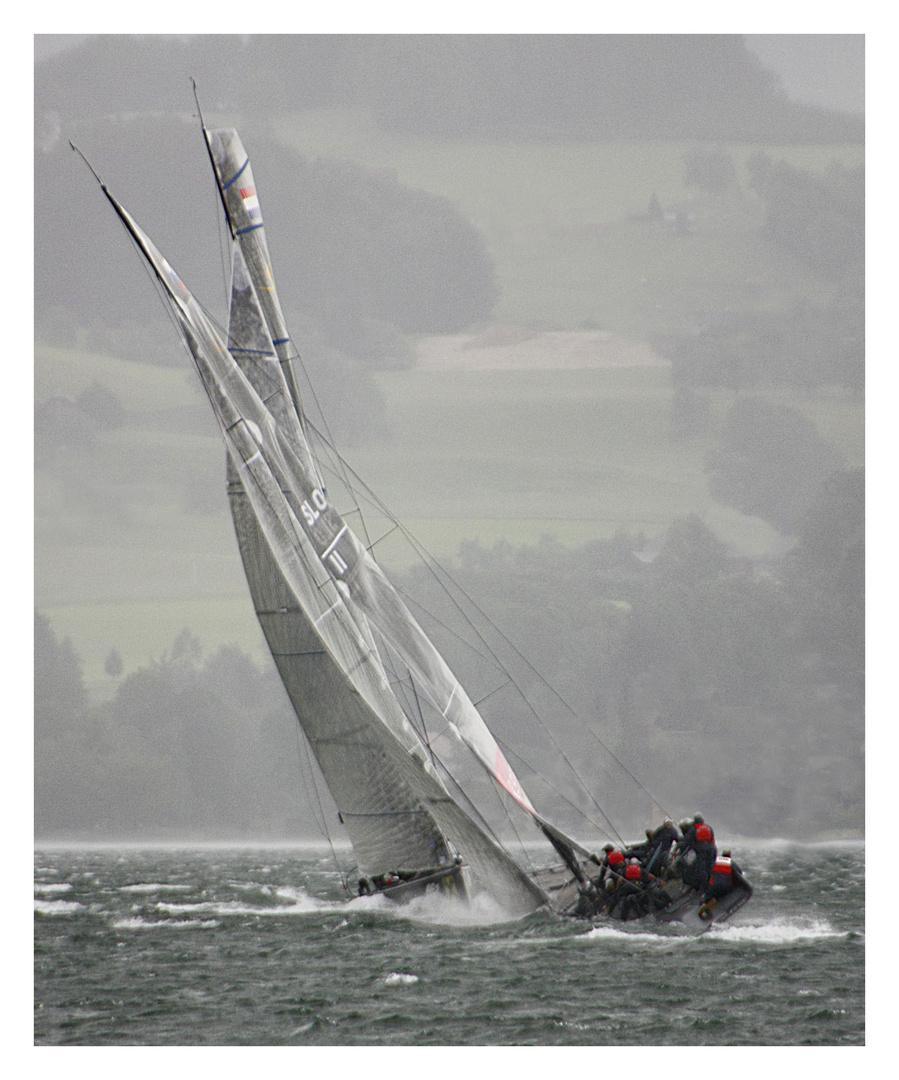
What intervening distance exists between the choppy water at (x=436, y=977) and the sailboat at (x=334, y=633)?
3.14 feet

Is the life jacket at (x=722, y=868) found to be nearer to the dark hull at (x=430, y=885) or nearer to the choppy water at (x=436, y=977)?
the choppy water at (x=436, y=977)

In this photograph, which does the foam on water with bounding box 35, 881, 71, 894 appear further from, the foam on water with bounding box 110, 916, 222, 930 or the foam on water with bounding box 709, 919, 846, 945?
the foam on water with bounding box 709, 919, 846, 945

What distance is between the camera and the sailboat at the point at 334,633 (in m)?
20.2

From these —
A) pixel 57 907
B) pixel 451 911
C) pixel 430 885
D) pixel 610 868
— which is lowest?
pixel 57 907

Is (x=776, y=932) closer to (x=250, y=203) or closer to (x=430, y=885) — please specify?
(x=430, y=885)

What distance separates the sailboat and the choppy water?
958 millimetres

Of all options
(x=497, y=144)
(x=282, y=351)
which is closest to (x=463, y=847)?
(x=282, y=351)

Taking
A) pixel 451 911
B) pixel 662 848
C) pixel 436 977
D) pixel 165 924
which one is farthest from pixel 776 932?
pixel 165 924

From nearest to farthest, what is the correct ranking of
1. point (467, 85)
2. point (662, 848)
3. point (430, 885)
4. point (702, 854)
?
point (702, 854) → point (662, 848) → point (430, 885) → point (467, 85)

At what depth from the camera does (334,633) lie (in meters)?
20.8

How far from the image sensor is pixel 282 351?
23.0 metres

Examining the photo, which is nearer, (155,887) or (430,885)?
(430,885)

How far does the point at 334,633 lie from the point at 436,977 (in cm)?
529

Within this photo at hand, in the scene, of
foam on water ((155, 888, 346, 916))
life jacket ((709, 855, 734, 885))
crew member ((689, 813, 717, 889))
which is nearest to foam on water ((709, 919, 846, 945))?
crew member ((689, 813, 717, 889))
